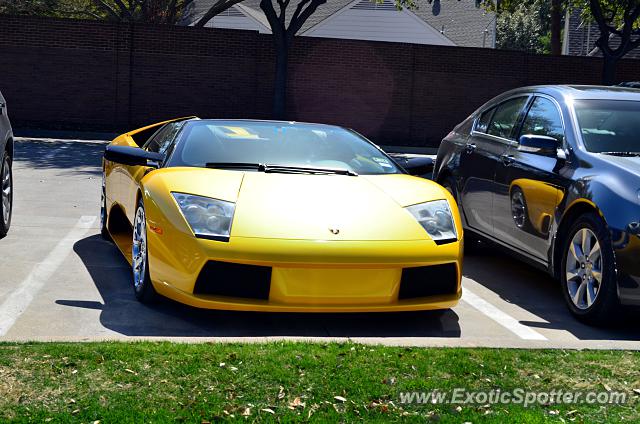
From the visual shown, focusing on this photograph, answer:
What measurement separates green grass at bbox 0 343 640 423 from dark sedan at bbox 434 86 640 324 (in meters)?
1.01

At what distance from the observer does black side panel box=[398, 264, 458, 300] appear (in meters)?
5.95

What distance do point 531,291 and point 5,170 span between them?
4483mm

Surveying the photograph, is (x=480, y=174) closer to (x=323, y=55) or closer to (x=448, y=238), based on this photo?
(x=448, y=238)

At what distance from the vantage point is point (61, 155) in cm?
1914

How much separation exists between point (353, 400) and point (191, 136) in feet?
10.9

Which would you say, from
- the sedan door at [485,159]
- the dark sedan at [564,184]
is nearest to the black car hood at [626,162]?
the dark sedan at [564,184]

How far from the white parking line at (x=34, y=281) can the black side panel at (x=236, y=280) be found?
1.11 meters

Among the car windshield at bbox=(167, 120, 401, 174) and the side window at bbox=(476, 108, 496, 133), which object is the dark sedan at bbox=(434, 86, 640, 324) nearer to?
the side window at bbox=(476, 108, 496, 133)

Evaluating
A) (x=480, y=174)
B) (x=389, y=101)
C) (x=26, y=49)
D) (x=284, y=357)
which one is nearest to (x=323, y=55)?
(x=389, y=101)

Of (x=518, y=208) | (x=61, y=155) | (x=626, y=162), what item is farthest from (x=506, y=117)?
(x=61, y=155)

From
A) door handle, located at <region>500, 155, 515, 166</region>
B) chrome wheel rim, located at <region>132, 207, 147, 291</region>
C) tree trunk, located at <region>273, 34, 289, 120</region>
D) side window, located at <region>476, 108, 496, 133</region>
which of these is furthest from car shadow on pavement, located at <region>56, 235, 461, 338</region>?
tree trunk, located at <region>273, 34, 289, 120</region>

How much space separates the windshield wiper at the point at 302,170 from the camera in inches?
264

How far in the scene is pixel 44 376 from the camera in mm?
4422

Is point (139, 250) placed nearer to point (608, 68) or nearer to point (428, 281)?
point (428, 281)
